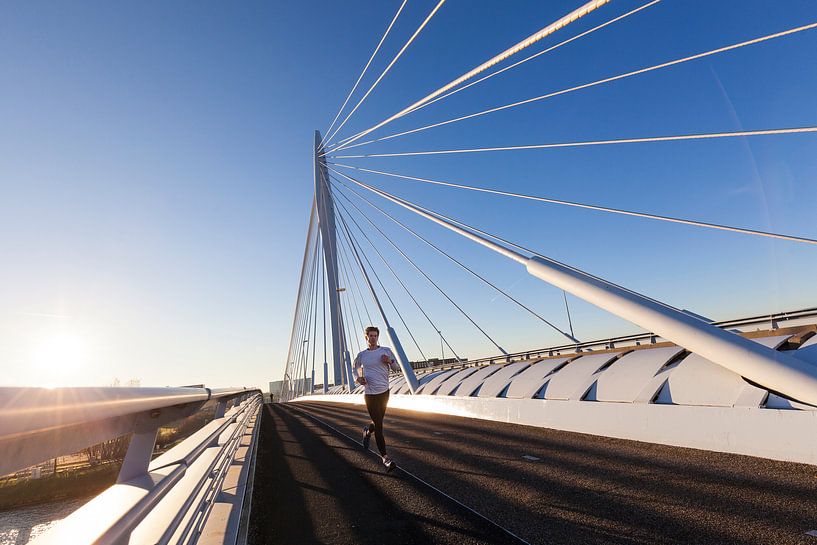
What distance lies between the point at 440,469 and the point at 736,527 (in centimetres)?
336

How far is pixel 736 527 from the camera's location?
3.33m

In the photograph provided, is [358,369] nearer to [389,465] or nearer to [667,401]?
[389,465]

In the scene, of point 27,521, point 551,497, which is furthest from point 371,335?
point 27,521

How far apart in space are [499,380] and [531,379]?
159 centimetres

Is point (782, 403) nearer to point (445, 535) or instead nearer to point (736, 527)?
point (736, 527)

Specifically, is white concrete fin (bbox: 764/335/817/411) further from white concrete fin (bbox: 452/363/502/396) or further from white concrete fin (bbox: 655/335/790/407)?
white concrete fin (bbox: 452/363/502/396)

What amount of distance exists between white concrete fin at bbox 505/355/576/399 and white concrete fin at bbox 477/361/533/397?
1.21ft

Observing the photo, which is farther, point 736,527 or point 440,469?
point 440,469

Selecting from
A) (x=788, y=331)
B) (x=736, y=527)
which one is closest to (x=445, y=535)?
(x=736, y=527)

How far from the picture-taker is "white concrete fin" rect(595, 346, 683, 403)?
24.3ft

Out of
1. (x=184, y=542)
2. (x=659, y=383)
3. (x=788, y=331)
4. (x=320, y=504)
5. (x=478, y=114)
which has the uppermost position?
(x=478, y=114)

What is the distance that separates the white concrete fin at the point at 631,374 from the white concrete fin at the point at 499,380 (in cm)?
347

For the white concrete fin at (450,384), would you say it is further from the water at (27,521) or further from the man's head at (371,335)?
the water at (27,521)

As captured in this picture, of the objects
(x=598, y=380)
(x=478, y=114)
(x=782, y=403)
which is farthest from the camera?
(x=478, y=114)
